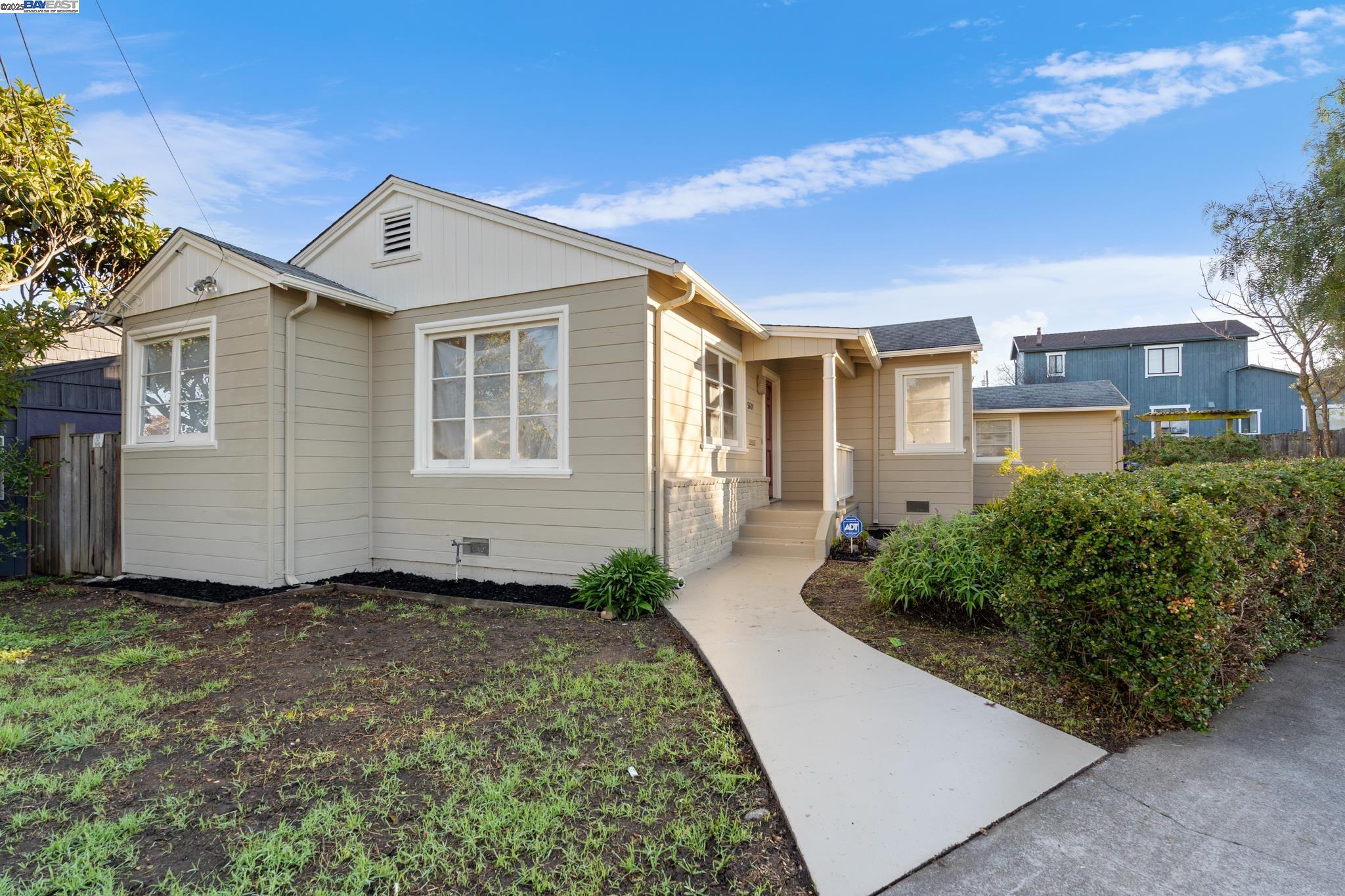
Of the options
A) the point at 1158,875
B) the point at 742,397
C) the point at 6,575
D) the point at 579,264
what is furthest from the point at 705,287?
the point at 6,575

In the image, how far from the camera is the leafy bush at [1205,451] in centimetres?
1305

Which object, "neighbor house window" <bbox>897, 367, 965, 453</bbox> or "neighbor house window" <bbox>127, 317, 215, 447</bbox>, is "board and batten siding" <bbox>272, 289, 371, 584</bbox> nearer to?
"neighbor house window" <bbox>127, 317, 215, 447</bbox>

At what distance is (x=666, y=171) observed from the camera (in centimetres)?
1107

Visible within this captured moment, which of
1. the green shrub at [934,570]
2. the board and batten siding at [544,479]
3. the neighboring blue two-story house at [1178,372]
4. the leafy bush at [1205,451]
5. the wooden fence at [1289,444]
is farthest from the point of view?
the neighboring blue two-story house at [1178,372]

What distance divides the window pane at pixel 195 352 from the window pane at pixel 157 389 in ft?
1.24

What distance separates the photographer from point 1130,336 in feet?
82.8

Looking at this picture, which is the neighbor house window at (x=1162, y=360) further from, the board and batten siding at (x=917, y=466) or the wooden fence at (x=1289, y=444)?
the board and batten siding at (x=917, y=466)

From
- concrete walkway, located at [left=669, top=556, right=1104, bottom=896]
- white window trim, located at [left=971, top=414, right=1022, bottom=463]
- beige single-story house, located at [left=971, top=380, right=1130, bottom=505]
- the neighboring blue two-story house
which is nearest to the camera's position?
concrete walkway, located at [left=669, top=556, right=1104, bottom=896]

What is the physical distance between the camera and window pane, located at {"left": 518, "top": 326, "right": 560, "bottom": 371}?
265 inches

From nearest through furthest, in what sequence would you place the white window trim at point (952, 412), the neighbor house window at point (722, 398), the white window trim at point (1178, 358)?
the neighbor house window at point (722, 398) < the white window trim at point (952, 412) < the white window trim at point (1178, 358)

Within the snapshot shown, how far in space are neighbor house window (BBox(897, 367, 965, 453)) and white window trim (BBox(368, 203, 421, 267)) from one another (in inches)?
313

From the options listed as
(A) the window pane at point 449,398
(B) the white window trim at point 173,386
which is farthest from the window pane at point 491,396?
(B) the white window trim at point 173,386

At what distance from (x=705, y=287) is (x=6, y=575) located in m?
9.52

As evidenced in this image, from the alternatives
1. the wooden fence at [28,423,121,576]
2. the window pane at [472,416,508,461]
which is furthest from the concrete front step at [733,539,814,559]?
the wooden fence at [28,423,121,576]
